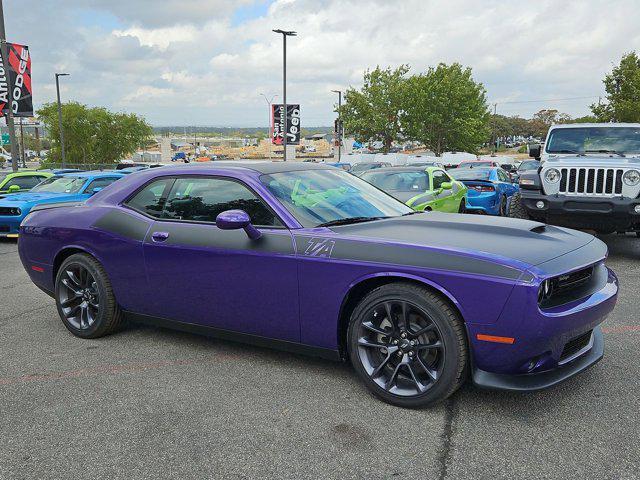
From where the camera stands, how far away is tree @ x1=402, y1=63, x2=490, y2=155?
168 feet

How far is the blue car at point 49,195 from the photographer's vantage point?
1081cm

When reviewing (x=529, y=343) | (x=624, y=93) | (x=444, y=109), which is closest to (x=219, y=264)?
(x=529, y=343)

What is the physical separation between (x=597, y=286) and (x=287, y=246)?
199 cm

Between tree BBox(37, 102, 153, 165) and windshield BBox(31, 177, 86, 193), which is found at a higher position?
tree BBox(37, 102, 153, 165)

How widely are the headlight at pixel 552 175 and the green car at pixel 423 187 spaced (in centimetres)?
177

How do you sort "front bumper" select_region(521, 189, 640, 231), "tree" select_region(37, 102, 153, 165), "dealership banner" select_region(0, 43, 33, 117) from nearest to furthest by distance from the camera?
"front bumper" select_region(521, 189, 640, 231) < "dealership banner" select_region(0, 43, 33, 117) < "tree" select_region(37, 102, 153, 165)

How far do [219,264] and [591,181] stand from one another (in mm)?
6202

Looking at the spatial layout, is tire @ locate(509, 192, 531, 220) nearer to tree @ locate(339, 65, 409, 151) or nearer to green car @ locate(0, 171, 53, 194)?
green car @ locate(0, 171, 53, 194)

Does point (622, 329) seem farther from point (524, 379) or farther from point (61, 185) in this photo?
point (61, 185)

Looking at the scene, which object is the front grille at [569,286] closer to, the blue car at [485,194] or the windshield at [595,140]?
the windshield at [595,140]

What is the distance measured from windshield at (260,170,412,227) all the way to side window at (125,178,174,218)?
0.95m

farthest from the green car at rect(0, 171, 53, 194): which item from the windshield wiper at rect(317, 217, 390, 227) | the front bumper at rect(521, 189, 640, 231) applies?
the windshield wiper at rect(317, 217, 390, 227)

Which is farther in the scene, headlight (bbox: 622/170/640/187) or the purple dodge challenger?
headlight (bbox: 622/170/640/187)

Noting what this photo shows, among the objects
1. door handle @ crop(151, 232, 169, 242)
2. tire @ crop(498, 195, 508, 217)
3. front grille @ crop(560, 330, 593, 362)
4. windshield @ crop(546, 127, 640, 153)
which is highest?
windshield @ crop(546, 127, 640, 153)
